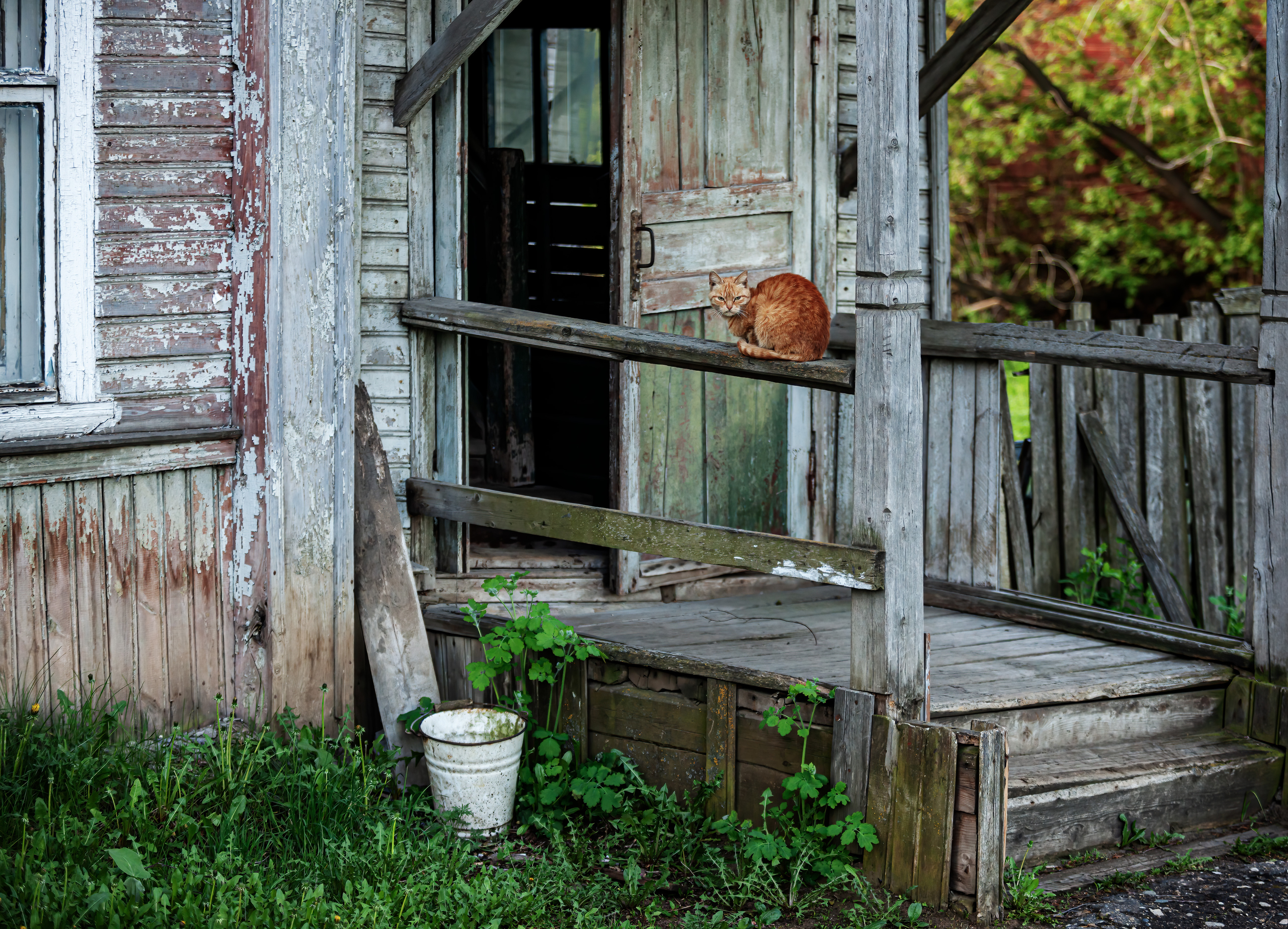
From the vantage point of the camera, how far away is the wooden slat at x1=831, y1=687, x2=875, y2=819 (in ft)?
13.4

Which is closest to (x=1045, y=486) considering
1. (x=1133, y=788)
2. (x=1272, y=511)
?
(x=1272, y=511)

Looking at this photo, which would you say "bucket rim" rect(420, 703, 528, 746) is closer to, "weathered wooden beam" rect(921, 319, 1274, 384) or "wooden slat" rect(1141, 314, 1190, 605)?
"weathered wooden beam" rect(921, 319, 1274, 384)

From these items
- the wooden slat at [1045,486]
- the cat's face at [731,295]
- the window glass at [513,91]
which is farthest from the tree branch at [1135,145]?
the cat's face at [731,295]

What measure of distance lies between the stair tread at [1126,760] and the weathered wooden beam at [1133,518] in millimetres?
1410

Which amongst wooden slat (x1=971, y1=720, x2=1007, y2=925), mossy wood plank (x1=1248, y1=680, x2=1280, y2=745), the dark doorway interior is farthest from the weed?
the dark doorway interior

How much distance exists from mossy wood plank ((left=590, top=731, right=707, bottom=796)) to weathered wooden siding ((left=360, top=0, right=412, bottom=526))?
4.33 feet

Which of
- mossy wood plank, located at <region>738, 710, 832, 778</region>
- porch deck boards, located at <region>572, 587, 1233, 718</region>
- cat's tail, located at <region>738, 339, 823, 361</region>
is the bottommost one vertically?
mossy wood plank, located at <region>738, 710, 832, 778</region>

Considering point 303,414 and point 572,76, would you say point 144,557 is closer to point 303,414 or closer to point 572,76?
point 303,414

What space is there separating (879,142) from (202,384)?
2.36 meters

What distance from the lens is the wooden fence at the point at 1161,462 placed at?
248 inches

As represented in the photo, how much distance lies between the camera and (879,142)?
3.96 meters

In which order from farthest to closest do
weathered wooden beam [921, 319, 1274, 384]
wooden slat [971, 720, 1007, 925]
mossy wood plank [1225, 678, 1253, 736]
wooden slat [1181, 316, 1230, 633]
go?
→ wooden slat [1181, 316, 1230, 633] → mossy wood plank [1225, 678, 1253, 736] → weathered wooden beam [921, 319, 1274, 384] → wooden slat [971, 720, 1007, 925]

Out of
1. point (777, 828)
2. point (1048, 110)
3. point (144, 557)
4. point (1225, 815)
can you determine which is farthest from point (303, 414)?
point (1048, 110)

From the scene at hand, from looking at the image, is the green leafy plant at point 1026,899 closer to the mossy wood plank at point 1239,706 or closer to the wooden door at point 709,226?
the mossy wood plank at point 1239,706
